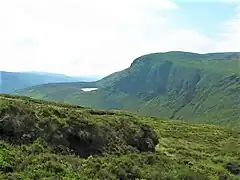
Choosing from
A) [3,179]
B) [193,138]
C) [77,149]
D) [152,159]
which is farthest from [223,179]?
[193,138]

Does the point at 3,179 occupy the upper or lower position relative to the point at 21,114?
lower

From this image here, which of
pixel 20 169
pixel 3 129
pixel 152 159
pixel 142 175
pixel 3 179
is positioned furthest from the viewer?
pixel 152 159

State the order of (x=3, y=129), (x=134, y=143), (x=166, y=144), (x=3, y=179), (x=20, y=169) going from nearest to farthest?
(x=3, y=179), (x=20, y=169), (x=3, y=129), (x=134, y=143), (x=166, y=144)

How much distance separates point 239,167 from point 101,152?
14.4 meters

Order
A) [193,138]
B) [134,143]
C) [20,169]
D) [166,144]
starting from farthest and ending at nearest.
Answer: [193,138] → [166,144] → [134,143] → [20,169]

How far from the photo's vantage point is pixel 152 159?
2962 cm

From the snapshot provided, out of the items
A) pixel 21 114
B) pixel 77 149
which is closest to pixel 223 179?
pixel 77 149

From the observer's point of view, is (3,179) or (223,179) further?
(223,179)

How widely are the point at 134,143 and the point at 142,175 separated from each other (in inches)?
448

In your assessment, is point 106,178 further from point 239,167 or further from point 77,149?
point 239,167

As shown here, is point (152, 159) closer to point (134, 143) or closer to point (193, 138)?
point (134, 143)

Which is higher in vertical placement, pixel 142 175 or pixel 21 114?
pixel 21 114

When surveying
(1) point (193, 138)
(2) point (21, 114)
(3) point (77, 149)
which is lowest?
(1) point (193, 138)

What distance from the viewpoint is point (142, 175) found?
80.4 feet
